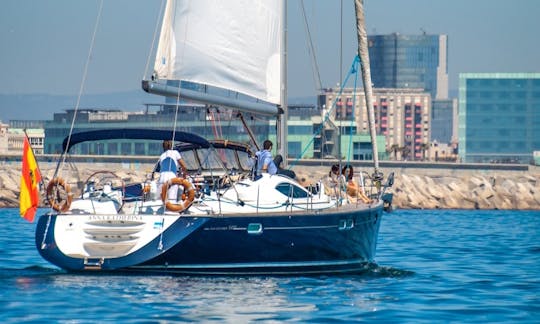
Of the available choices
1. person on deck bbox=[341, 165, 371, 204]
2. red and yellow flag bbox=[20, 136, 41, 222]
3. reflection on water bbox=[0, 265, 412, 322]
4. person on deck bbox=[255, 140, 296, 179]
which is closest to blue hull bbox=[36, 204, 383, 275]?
reflection on water bbox=[0, 265, 412, 322]

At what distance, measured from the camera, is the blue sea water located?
64.2 ft

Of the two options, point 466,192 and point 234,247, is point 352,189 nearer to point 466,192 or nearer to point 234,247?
point 234,247

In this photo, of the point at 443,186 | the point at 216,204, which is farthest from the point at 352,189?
the point at 443,186

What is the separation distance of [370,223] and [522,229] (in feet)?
96.9

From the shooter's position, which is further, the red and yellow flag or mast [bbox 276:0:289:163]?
mast [bbox 276:0:289:163]

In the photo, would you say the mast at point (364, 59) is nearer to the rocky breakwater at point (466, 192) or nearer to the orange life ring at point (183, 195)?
the orange life ring at point (183, 195)

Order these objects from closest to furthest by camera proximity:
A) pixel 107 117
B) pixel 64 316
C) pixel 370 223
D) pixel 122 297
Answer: pixel 64 316 → pixel 122 297 → pixel 370 223 → pixel 107 117

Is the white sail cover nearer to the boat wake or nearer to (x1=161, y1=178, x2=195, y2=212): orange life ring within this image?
(x1=161, y1=178, x2=195, y2=212): orange life ring

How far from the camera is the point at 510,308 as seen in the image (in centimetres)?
2180

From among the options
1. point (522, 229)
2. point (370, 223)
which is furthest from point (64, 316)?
point (522, 229)

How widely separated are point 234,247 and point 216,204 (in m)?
1.09

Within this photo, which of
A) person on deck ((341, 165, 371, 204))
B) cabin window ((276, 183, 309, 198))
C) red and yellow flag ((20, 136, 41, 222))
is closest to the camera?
red and yellow flag ((20, 136, 41, 222))

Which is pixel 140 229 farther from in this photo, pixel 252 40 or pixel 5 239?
pixel 5 239

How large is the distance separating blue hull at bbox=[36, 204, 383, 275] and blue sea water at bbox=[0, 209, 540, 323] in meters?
0.25
